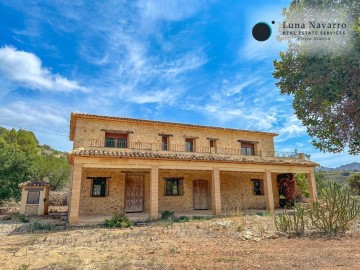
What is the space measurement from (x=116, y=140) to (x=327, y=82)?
43.7ft

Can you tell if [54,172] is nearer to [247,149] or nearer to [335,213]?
Result: [247,149]

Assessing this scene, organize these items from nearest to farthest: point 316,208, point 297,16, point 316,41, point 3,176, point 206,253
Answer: point 206,253, point 316,41, point 297,16, point 316,208, point 3,176

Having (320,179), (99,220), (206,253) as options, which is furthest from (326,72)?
(320,179)

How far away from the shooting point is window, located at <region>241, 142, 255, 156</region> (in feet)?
70.2

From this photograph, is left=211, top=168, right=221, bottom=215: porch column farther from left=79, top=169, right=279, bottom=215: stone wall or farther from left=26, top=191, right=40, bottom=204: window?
left=26, top=191, right=40, bottom=204: window

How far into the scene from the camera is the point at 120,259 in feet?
22.2

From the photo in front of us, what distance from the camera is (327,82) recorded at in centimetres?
726

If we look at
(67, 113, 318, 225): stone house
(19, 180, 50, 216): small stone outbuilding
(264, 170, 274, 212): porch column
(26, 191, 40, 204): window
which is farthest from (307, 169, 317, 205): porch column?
(26, 191, 40, 204): window

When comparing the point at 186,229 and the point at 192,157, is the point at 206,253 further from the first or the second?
the point at 192,157

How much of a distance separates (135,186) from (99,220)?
4.32m

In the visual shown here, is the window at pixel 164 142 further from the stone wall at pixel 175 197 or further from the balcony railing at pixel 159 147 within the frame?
the stone wall at pixel 175 197

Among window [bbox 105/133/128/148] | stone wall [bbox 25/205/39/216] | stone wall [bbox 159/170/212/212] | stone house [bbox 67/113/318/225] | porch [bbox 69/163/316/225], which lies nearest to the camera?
stone house [bbox 67/113/318/225]

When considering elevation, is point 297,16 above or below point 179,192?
above

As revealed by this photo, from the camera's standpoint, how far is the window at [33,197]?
17797 millimetres
